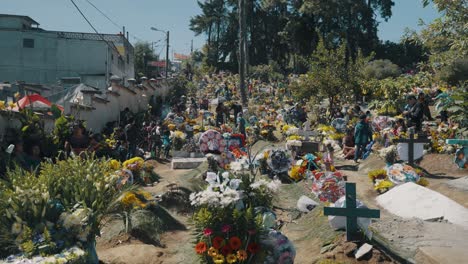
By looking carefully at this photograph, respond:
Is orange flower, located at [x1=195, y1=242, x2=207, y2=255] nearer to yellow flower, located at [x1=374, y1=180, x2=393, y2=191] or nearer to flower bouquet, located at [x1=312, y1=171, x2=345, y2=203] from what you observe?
flower bouquet, located at [x1=312, y1=171, x2=345, y2=203]

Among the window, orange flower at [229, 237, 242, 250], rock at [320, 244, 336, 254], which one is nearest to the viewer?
Answer: orange flower at [229, 237, 242, 250]

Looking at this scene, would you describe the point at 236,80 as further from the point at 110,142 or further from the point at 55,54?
the point at 110,142

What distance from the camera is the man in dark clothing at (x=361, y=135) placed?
46.6 feet

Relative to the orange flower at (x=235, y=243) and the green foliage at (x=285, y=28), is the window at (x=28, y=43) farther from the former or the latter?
the orange flower at (x=235, y=243)

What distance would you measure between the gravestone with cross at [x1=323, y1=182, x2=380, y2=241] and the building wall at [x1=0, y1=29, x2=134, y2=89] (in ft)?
88.9

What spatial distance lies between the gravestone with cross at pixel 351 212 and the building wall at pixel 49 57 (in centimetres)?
2710

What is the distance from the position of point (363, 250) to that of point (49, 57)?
29.2 m

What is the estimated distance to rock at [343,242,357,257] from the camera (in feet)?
20.4

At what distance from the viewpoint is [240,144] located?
16094mm

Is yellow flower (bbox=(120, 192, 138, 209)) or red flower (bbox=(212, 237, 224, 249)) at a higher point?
yellow flower (bbox=(120, 192, 138, 209))

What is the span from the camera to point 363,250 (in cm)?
609

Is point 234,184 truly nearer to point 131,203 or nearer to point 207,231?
point 207,231

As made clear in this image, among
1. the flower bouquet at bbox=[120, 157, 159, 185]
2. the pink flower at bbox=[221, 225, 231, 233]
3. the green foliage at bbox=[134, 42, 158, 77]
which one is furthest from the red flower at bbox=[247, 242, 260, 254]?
the green foliage at bbox=[134, 42, 158, 77]

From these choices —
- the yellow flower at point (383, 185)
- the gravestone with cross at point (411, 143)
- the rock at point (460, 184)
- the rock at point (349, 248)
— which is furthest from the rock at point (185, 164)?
the rock at point (349, 248)
